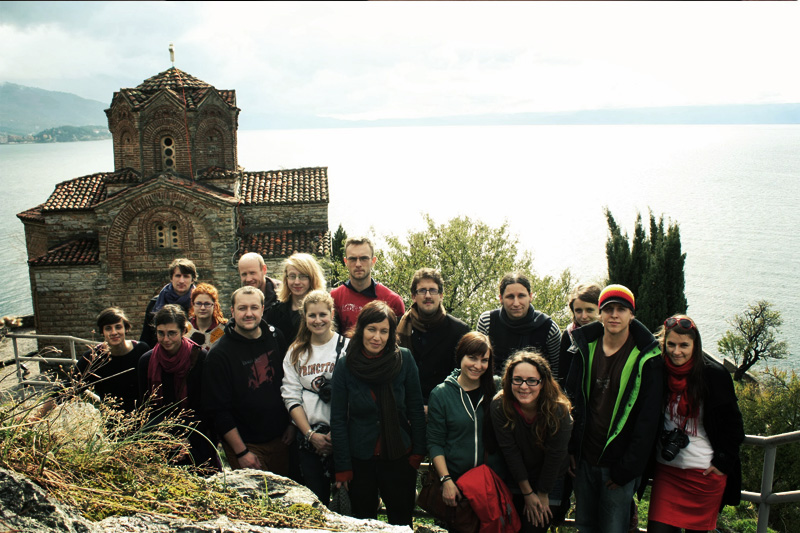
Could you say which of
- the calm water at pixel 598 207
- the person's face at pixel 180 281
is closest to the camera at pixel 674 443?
the person's face at pixel 180 281

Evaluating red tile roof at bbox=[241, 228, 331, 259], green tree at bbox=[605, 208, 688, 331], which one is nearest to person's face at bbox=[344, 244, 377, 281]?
red tile roof at bbox=[241, 228, 331, 259]

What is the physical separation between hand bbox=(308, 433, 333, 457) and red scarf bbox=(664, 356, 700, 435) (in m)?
2.39

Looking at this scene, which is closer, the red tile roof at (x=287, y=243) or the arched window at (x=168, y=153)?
the red tile roof at (x=287, y=243)

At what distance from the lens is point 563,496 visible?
3.92 meters

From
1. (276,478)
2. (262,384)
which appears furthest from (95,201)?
(276,478)

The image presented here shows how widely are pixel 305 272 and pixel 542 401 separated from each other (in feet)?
7.79

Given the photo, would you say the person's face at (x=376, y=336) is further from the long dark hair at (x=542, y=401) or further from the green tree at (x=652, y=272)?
the green tree at (x=652, y=272)

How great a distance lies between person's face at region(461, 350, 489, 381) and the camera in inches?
147

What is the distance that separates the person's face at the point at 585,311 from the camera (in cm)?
456

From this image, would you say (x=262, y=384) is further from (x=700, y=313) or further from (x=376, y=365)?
(x=700, y=313)

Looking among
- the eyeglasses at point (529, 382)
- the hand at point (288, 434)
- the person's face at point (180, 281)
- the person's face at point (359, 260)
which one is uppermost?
the person's face at point (359, 260)

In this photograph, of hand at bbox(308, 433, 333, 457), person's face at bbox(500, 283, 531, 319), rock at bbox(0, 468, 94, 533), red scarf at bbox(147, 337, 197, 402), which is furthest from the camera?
person's face at bbox(500, 283, 531, 319)

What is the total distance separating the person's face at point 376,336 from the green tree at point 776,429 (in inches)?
700

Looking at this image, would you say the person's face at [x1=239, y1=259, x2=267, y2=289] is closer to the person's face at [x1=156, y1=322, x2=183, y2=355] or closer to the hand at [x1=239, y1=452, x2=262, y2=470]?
the person's face at [x1=156, y1=322, x2=183, y2=355]
